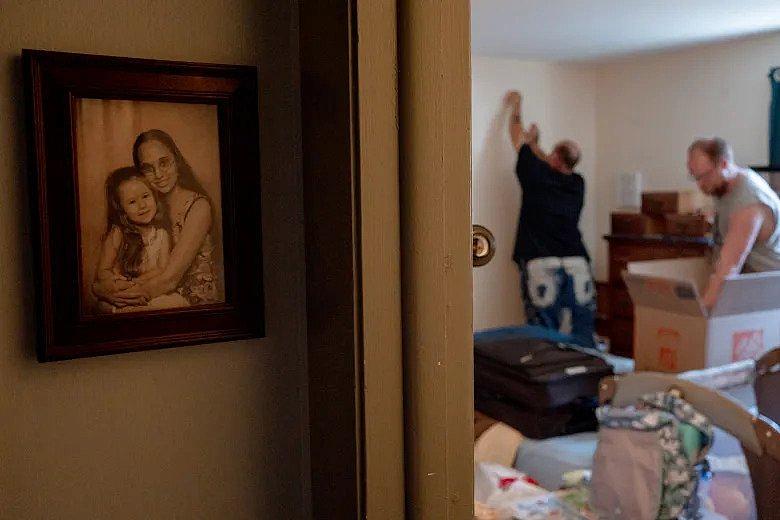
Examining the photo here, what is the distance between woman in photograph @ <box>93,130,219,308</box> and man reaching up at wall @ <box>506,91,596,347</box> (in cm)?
488

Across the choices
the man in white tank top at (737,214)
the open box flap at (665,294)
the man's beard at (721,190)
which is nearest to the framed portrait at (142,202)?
the open box flap at (665,294)

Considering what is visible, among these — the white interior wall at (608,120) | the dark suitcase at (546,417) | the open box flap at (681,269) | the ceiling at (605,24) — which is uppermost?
the ceiling at (605,24)

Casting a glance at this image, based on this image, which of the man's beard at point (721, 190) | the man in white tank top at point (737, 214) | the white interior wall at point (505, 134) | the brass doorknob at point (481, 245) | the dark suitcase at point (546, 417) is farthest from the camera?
the white interior wall at point (505, 134)

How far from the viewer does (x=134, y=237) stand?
0.70 m

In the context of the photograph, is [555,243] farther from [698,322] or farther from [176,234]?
[176,234]

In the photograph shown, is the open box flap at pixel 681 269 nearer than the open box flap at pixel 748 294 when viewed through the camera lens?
No

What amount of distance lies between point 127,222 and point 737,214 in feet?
9.79

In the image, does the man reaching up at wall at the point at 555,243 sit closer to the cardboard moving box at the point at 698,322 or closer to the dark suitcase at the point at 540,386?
the cardboard moving box at the point at 698,322

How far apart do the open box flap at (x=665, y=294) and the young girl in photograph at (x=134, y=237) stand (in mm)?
2476

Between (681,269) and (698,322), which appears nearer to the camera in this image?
(698,322)

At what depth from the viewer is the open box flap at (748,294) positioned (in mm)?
2795

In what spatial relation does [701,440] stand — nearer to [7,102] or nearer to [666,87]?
[7,102]

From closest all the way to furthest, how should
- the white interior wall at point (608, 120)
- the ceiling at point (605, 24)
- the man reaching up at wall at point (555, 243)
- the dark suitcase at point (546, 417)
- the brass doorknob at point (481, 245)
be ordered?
the brass doorknob at point (481, 245) < the dark suitcase at point (546, 417) < the ceiling at point (605, 24) < the white interior wall at point (608, 120) < the man reaching up at wall at point (555, 243)

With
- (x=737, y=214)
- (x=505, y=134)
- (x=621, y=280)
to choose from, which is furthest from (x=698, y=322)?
(x=505, y=134)
